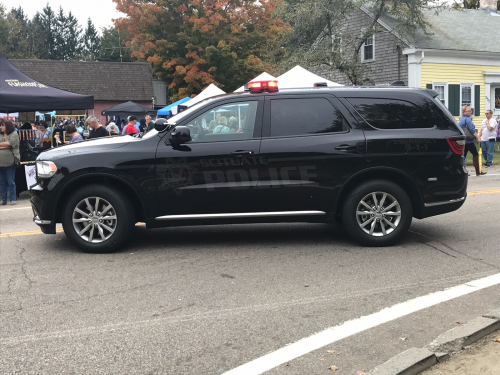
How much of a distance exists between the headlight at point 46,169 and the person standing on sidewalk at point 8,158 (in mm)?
6042

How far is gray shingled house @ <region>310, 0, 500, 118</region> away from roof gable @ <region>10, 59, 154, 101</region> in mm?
20773

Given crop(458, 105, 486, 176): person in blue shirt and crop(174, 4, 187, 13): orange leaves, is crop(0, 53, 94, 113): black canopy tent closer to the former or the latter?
crop(458, 105, 486, 176): person in blue shirt

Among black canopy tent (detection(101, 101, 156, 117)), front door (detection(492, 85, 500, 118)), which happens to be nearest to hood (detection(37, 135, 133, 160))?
black canopy tent (detection(101, 101, 156, 117))

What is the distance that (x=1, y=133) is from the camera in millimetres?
12711

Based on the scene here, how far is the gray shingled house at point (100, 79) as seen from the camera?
45.5 metres

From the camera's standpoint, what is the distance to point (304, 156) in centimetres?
692

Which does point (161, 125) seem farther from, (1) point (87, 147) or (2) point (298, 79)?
(2) point (298, 79)

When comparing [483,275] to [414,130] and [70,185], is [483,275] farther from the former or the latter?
[70,185]

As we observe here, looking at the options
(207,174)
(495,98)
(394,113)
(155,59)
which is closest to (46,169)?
(207,174)

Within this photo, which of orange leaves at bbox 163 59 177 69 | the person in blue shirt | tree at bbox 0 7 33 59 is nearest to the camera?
the person in blue shirt

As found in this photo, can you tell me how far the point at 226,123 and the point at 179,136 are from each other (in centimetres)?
65

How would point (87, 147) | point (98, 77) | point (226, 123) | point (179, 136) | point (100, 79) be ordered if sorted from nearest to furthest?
point (179, 136) → point (87, 147) → point (226, 123) → point (100, 79) → point (98, 77)

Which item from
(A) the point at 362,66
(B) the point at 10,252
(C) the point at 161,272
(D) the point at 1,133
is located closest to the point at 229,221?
(C) the point at 161,272

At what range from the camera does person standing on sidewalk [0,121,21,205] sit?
12.5 m
